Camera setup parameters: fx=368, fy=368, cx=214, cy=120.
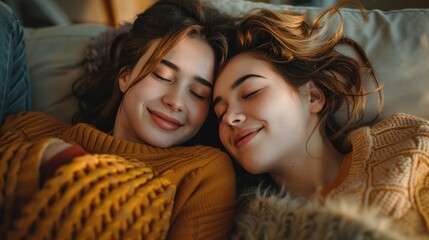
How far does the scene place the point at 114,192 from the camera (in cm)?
69

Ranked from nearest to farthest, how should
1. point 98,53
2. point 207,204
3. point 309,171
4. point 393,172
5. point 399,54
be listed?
point 393,172 → point 207,204 → point 309,171 → point 399,54 → point 98,53

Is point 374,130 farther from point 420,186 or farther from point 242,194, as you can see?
point 242,194

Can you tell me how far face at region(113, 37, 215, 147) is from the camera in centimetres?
103

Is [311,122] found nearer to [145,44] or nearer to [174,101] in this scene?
[174,101]

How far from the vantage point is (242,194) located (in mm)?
999

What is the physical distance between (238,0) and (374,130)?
0.70 metres

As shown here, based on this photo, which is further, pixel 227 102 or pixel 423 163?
pixel 227 102

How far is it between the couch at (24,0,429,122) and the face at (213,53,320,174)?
0.90ft

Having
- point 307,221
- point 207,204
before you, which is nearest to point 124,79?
point 207,204

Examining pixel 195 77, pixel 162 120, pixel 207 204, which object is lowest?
pixel 207 204

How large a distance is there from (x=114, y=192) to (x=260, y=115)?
41cm

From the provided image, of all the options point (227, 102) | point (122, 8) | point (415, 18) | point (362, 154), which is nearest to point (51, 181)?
point (227, 102)

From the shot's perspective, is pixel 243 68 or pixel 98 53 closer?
pixel 243 68

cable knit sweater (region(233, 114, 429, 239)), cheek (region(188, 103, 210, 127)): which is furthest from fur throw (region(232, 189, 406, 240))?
cheek (region(188, 103, 210, 127))
